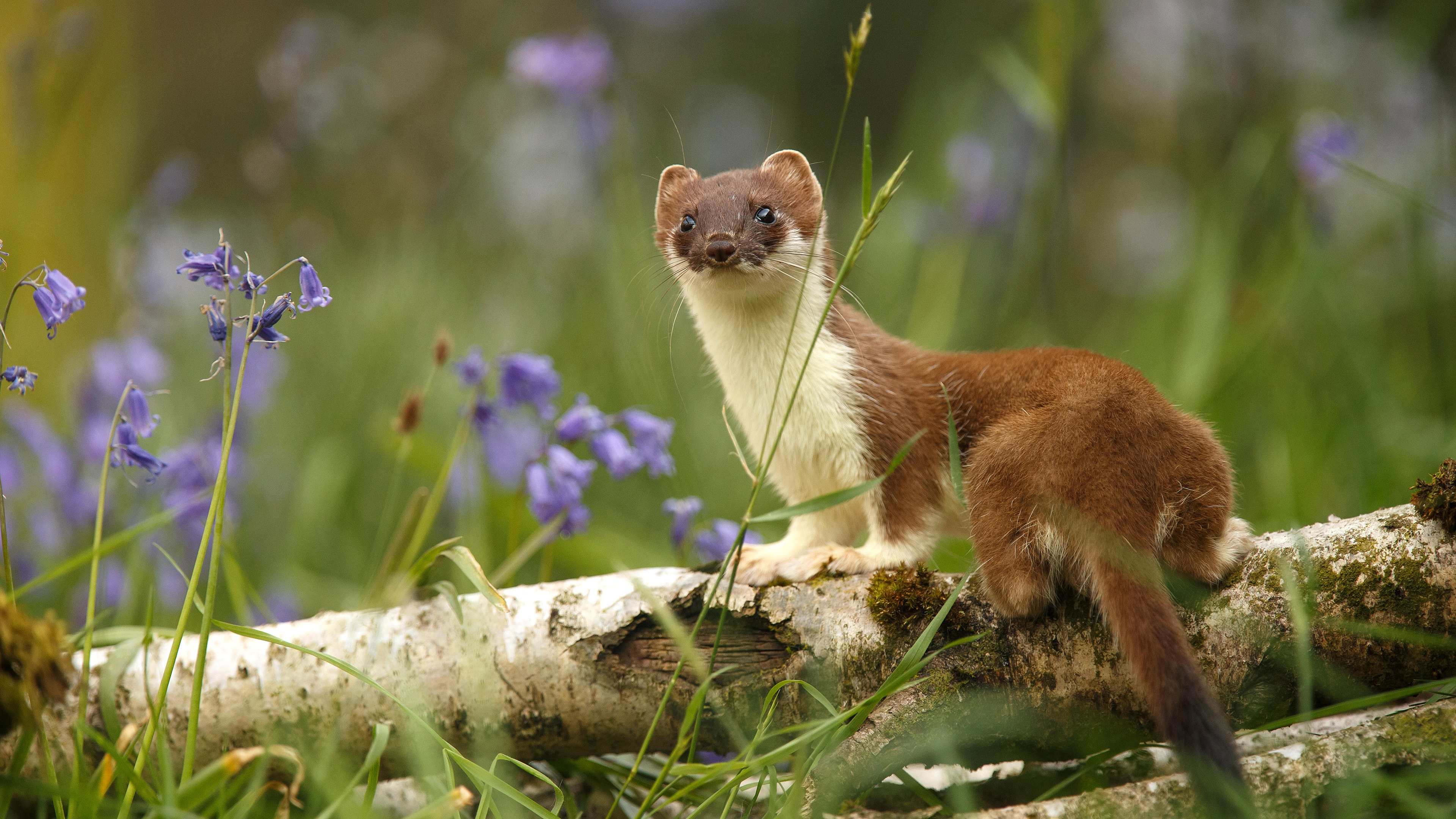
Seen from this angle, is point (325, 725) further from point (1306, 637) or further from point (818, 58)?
point (818, 58)

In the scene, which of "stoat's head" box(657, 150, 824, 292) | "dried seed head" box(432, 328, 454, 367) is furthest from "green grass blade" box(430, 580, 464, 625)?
"stoat's head" box(657, 150, 824, 292)

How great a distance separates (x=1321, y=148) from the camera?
3.83 meters

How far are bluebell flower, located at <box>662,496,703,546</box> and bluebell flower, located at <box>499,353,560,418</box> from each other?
0.49m

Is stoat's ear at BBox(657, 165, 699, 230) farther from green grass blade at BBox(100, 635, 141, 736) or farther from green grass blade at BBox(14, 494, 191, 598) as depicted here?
green grass blade at BBox(100, 635, 141, 736)

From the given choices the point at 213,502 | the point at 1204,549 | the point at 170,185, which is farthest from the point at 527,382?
the point at 170,185

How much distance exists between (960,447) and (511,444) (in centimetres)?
178

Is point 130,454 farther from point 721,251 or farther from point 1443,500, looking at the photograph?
point 1443,500

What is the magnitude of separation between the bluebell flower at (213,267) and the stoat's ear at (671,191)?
148 centimetres

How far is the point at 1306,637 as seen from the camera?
185cm

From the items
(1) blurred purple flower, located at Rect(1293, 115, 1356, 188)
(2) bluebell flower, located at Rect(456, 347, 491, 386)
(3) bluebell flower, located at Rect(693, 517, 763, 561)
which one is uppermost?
(1) blurred purple flower, located at Rect(1293, 115, 1356, 188)

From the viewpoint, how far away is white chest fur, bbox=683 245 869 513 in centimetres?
280

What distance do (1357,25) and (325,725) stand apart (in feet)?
23.4

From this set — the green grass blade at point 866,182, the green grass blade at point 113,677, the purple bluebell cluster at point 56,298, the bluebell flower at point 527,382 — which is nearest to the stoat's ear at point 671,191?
the bluebell flower at point 527,382

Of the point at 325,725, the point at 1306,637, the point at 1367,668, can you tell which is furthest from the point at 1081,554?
the point at 325,725
